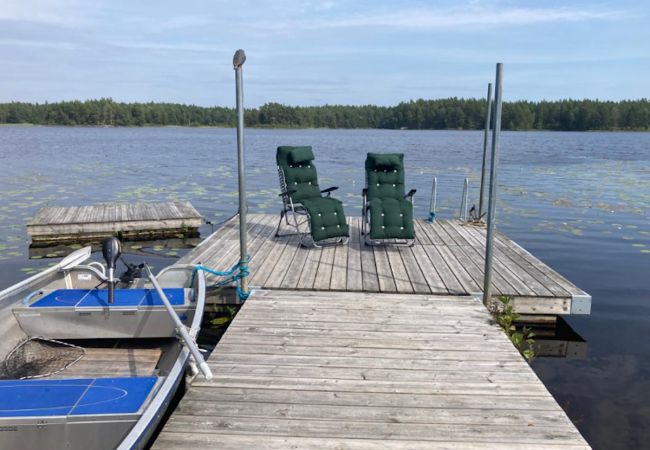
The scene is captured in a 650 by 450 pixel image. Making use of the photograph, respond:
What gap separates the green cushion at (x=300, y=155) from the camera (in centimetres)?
743

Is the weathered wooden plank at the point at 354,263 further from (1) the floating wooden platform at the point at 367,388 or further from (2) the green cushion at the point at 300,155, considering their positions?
(2) the green cushion at the point at 300,155

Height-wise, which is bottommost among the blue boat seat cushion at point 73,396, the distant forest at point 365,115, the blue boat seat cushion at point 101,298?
the blue boat seat cushion at point 73,396

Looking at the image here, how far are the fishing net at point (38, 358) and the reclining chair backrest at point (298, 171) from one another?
3.88m

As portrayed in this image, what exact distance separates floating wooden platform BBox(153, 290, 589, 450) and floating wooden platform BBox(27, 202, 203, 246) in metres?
6.21

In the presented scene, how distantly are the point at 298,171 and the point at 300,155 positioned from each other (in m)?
0.23

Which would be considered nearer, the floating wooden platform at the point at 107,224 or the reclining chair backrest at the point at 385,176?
the reclining chair backrest at the point at 385,176

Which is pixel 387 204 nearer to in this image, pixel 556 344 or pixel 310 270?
pixel 310 270

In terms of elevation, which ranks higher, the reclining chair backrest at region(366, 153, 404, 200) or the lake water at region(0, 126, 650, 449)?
the reclining chair backrest at region(366, 153, 404, 200)

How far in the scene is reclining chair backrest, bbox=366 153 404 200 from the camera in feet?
24.0

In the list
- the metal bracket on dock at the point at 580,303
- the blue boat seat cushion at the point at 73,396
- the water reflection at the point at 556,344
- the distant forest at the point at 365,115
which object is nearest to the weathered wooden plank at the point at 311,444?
the blue boat seat cushion at the point at 73,396

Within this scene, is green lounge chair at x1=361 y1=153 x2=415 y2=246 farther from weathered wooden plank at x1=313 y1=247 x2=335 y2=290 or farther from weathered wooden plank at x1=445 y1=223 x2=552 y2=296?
weathered wooden plank at x1=445 y1=223 x2=552 y2=296

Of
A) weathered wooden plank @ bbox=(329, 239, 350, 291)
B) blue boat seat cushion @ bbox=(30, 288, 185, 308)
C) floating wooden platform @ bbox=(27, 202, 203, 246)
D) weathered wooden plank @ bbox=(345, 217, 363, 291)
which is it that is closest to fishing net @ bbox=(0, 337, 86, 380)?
blue boat seat cushion @ bbox=(30, 288, 185, 308)

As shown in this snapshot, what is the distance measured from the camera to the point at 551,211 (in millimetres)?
13430

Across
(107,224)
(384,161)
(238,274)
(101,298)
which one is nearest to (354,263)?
(238,274)
